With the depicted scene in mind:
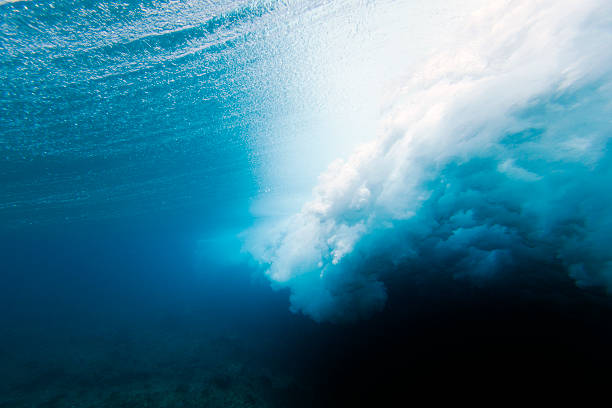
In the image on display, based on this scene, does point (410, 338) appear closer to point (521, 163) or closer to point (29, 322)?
point (521, 163)

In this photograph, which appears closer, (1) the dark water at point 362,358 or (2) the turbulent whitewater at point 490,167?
(2) the turbulent whitewater at point 490,167

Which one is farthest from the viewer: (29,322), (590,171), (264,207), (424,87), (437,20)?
(264,207)

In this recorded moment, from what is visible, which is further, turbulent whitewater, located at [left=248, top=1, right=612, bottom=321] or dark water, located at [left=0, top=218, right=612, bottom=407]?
dark water, located at [left=0, top=218, right=612, bottom=407]

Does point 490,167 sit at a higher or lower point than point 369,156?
lower

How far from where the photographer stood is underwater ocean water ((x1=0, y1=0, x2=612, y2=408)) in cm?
463

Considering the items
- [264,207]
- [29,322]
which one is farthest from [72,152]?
[29,322]

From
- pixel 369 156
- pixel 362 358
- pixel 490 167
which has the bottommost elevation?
pixel 362 358

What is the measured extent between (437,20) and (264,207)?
22403mm

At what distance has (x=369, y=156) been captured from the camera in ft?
25.9

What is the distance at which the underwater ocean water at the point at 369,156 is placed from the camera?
4.63m

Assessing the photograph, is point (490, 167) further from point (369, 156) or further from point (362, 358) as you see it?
point (362, 358)

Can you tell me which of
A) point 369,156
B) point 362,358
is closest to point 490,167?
point 369,156

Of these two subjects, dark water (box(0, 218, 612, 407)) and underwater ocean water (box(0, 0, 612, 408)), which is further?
dark water (box(0, 218, 612, 407))

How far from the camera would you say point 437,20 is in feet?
18.1
